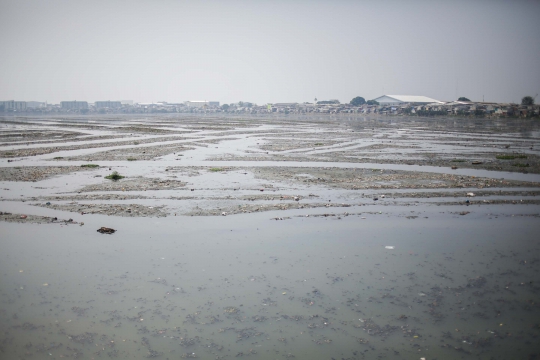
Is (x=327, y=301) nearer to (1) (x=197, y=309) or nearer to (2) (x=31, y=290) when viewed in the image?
(1) (x=197, y=309)

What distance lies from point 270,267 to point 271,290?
1071 mm

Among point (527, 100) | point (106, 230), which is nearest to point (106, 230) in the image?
point (106, 230)

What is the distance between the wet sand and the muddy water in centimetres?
3

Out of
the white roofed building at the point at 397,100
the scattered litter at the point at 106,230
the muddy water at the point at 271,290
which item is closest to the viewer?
the muddy water at the point at 271,290

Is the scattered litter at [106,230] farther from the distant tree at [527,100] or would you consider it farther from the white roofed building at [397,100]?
the white roofed building at [397,100]

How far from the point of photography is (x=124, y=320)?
6391 millimetres

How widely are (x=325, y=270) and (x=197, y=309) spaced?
2752mm

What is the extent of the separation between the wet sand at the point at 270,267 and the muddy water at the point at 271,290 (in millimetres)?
29

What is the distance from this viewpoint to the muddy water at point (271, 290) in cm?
584

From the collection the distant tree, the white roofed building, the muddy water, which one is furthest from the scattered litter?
the white roofed building

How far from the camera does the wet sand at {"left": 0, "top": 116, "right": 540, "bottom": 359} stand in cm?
593

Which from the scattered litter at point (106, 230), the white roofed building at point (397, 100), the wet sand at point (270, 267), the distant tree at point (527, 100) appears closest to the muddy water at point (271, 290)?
the wet sand at point (270, 267)

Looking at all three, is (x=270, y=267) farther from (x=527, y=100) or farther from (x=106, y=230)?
(x=527, y=100)

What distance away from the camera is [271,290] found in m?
7.43
